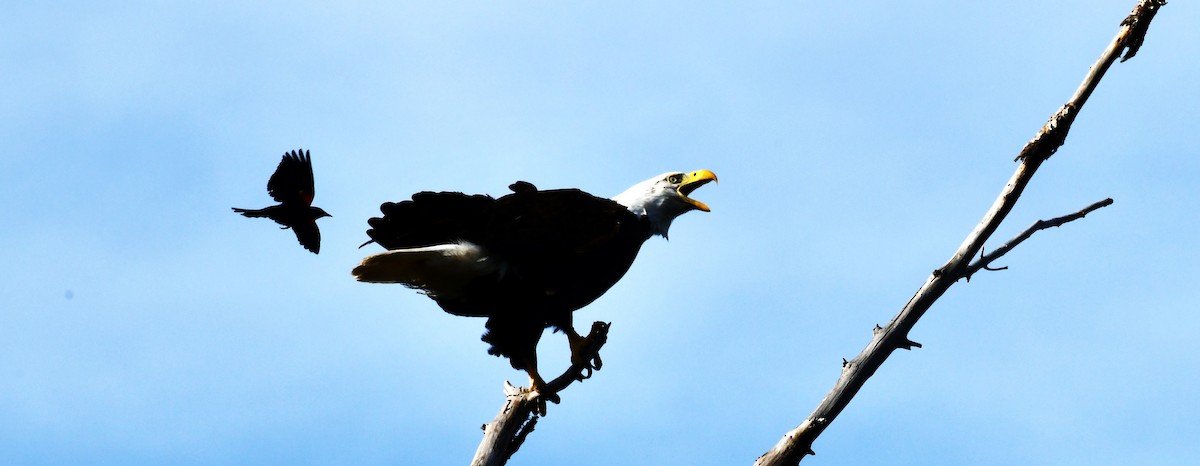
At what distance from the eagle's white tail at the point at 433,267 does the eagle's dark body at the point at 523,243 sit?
1.6 inches

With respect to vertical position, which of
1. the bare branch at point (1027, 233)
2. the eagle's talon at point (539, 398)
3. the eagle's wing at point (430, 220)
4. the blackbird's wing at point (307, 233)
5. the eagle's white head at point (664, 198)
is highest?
the bare branch at point (1027, 233)

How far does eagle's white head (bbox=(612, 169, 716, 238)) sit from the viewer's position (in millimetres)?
5852

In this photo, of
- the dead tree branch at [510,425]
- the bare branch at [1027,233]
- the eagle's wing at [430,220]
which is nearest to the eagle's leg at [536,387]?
the dead tree branch at [510,425]

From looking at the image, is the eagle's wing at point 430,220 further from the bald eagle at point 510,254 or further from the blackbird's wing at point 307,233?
the blackbird's wing at point 307,233

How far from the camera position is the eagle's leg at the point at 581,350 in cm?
579

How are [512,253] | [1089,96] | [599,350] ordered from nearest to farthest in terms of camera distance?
[1089,96], [512,253], [599,350]

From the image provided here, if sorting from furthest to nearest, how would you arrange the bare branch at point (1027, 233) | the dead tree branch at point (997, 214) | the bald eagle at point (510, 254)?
the bald eagle at point (510, 254) < the bare branch at point (1027, 233) < the dead tree branch at point (997, 214)

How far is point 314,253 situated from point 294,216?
204 millimetres

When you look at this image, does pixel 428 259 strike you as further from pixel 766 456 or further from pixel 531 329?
pixel 766 456

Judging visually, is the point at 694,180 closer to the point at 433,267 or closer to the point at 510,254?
the point at 510,254

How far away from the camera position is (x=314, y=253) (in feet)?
16.8

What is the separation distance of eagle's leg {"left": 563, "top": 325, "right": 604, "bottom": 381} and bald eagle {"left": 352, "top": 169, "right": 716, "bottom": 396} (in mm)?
191

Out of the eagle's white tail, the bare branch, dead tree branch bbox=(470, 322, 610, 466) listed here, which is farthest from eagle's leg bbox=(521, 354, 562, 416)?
the bare branch

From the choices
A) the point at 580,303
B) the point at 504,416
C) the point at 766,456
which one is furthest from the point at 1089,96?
the point at 504,416
